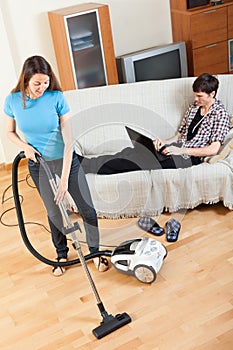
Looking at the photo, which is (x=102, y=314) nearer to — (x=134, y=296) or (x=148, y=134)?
(x=134, y=296)

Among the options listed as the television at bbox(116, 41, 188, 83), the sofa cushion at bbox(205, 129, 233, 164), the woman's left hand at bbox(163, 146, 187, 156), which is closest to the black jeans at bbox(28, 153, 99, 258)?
the woman's left hand at bbox(163, 146, 187, 156)

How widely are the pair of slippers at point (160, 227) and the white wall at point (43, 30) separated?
5.27 ft

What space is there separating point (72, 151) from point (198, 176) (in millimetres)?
910

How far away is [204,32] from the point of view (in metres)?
4.75

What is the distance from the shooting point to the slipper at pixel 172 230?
9.73ft

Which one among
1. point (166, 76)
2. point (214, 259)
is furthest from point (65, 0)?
point (214, 259)

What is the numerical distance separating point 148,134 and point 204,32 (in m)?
1.70

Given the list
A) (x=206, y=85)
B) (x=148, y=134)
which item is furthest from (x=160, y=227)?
(x=206, y=85)

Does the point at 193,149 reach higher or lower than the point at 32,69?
lower

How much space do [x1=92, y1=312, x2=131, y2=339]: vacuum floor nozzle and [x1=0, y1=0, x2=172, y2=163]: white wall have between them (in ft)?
7.15

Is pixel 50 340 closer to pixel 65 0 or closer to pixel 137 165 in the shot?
pixel 137 165

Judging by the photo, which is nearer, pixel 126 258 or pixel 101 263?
pixel 126 258

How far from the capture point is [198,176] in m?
3.08

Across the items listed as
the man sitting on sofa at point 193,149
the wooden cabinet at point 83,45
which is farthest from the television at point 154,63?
the man sitting on sofa at point 193,149
